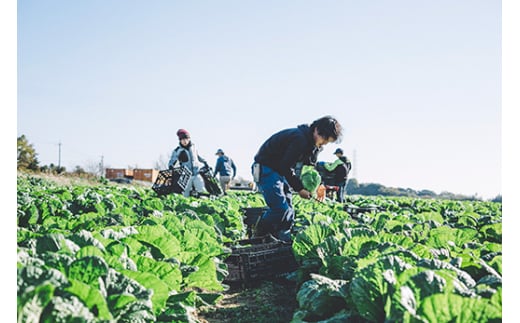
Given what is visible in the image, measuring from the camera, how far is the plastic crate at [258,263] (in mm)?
4312

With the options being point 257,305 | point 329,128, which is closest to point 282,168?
point 329,128

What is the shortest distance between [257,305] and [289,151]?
2.11m

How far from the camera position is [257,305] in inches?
152

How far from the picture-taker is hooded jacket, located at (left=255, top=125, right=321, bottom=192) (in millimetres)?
5402

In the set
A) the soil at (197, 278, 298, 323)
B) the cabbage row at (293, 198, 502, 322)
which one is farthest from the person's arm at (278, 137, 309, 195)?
the soil at (197, 278, 298, 323)

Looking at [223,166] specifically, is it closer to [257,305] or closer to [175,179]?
[175,179]

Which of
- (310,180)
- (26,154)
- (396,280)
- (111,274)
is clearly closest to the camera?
(111,274)

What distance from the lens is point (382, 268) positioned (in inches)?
86.8

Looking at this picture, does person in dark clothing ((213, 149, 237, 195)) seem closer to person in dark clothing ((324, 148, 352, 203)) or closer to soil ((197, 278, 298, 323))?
person in dark clothing ((324, 148, 352, 203))

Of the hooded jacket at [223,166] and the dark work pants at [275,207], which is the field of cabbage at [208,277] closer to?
the dark work pants at [275,207]

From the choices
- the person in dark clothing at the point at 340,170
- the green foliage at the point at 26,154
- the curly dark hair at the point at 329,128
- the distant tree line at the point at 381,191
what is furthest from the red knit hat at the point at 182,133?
the distant tree line at the point at 381,191

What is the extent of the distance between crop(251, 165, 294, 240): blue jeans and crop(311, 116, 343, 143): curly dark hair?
960 millimetres

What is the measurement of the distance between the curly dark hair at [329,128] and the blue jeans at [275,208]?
3.15 ft
